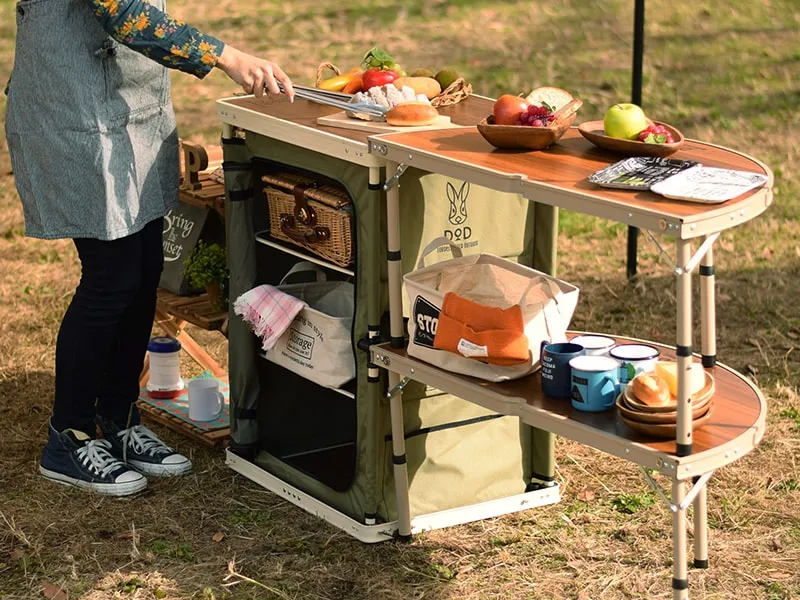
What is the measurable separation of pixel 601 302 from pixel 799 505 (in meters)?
1.95

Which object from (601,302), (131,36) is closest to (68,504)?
(131,36)

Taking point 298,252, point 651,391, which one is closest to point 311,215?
point 298,252

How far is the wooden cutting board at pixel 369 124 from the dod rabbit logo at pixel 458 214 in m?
0.17

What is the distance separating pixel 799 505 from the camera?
4090mm

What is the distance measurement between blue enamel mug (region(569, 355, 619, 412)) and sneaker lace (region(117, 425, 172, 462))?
5.67 ft

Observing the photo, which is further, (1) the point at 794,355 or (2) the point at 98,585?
(1) the point at 794,355

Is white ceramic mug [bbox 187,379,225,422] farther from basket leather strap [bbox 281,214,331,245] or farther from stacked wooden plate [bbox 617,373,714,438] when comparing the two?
stacked wooden plate [bbox 617,373,714,438]

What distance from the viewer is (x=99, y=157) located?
12.6 ft

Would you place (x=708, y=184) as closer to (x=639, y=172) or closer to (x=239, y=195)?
(x=639, y=172)

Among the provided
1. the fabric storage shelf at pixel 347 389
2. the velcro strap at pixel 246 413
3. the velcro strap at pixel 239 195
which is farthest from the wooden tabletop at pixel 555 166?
the velcro strap at pixel 246 413

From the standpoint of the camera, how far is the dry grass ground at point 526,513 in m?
3.69

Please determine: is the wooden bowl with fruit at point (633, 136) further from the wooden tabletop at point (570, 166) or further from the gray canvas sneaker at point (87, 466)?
the gray canvas sneaker at point (87, 466)

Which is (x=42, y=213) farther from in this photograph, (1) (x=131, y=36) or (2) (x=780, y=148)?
(2) (x=780, y=148)

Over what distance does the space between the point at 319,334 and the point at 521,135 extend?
3.23ft
